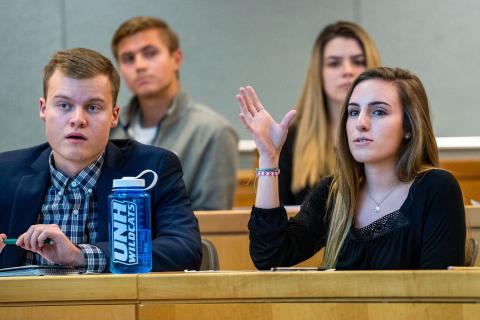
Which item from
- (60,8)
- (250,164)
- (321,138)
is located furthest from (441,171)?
(60,8)

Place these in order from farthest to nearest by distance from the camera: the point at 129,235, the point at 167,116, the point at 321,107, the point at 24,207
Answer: the point at 167,116, the point at 321,107, the point at 24,207, the point at 129,235

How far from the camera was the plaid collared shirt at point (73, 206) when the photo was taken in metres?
2.84

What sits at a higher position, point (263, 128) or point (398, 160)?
point (263, 128)

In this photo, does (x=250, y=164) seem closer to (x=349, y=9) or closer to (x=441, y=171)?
(x=349, y=9)

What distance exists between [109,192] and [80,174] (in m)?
0.11

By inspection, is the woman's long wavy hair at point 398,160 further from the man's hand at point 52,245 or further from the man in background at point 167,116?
the man in background at point 167,116

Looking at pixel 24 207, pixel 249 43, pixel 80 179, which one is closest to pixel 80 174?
pixel 80 179

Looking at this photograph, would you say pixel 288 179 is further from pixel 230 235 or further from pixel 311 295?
pixel 311 295

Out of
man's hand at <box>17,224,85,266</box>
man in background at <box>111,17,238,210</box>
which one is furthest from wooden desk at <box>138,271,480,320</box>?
man in background at <box>111,17,238,210</box>

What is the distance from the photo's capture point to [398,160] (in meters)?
2.75

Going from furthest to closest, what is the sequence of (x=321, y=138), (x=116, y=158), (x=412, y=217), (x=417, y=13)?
(x=417, y=13) → (x=321, y=138) → (x=116, y=158) → (x=412, y=217)

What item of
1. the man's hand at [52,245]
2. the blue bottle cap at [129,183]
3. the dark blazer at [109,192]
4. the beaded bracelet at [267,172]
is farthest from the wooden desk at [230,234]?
the blue bottle cap at [129,183]

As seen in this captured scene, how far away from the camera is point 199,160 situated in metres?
4.76

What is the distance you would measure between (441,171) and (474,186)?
7.24ft
